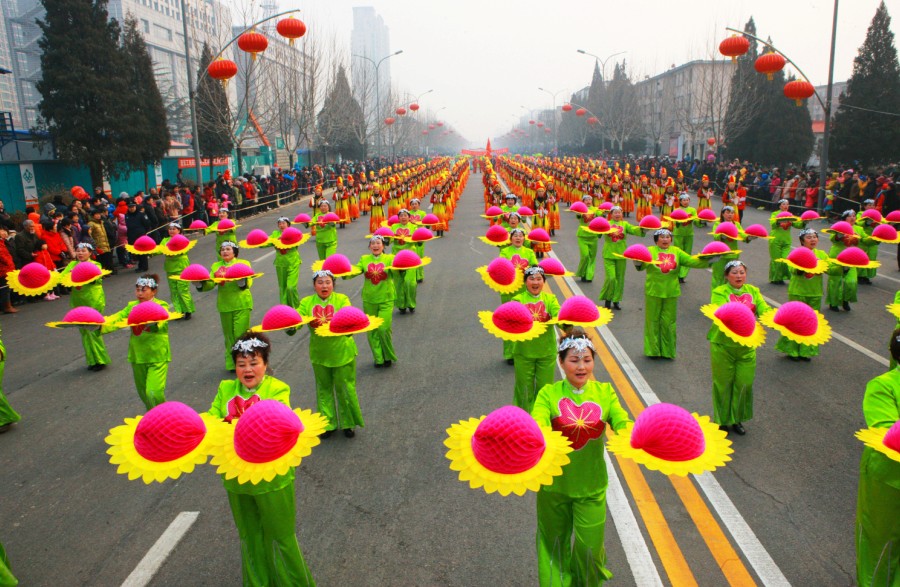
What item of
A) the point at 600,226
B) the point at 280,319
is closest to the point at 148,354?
the point at 280,319

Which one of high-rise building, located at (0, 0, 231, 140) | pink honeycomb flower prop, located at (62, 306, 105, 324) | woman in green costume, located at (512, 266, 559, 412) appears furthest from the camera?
high-rise building, located at (0, 0, 231, 140)

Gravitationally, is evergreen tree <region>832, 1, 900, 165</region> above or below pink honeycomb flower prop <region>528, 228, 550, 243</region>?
above

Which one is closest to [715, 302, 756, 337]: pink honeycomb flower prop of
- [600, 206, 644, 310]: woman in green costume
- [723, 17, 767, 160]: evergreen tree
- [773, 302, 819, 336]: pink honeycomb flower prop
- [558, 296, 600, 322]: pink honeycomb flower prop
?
[773, 302, 819, 336]: pink honeycomb flower prop

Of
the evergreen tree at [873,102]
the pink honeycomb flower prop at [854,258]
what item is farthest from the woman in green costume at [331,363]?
the evergreen tree at [873,102]

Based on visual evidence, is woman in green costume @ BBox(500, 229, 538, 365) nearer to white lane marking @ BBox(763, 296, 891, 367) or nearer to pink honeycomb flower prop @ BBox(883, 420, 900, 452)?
white lane marking @ BBox(763, 296, 891, 367)

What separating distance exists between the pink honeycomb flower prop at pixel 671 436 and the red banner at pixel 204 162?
3661 cm

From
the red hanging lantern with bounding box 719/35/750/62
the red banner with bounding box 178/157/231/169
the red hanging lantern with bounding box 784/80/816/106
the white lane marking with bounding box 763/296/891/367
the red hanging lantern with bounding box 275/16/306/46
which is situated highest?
the red hanging lantern with bounding box 275/16/306/46

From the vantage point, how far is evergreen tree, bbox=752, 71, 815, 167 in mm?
36781

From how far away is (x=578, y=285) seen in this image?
13.0 m

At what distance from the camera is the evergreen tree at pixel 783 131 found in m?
36.8

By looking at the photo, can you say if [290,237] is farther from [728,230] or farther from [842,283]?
[842,283]

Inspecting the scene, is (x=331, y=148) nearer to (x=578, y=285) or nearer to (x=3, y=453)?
(x=578, y=285)

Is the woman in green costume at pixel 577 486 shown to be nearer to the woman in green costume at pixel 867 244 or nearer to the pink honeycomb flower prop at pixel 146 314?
the pink honeycomb flower prop at pixel 146 314

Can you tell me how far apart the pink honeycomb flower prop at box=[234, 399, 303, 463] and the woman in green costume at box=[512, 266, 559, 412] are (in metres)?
2.96
